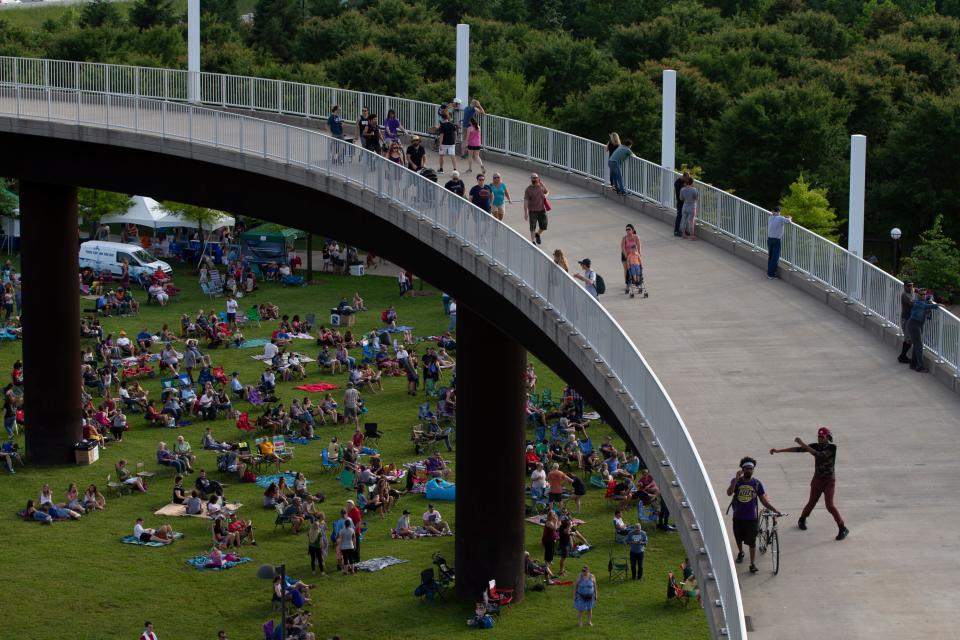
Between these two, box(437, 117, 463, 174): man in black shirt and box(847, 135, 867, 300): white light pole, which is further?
box(437, 117, 463, 174): man in black shirt

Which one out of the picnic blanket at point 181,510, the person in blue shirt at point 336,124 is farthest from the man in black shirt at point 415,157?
the picnic blanket at point 181,510

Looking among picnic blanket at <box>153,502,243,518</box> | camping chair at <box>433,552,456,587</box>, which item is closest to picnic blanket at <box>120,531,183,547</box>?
picnic blanket at <box>153,502,243,518</box>

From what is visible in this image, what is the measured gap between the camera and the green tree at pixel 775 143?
5997 cm

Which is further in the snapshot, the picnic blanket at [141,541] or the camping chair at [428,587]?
the picnic blanket at [141,541]

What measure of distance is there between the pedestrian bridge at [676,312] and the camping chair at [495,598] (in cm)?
588

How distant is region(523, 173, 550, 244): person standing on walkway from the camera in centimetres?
3005

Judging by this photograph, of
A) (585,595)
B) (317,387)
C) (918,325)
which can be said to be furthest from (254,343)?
(918,325)

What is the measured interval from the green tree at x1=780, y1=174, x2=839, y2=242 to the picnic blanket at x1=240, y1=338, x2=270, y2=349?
15.8 metres

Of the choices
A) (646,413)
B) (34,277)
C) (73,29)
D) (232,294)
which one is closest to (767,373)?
(646,413)

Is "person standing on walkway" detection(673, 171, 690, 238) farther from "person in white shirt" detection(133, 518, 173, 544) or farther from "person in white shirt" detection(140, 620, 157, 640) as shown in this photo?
"person in white shirt" detection(133, 518, 173, 544)

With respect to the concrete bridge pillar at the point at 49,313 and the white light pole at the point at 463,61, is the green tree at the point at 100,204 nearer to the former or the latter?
the concrete bridge pillar at the point at 49,313

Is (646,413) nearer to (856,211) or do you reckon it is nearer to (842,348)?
(842,348)

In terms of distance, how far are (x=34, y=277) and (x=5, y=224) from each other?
79.4 ft

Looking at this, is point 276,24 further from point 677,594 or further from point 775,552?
point 775,552
